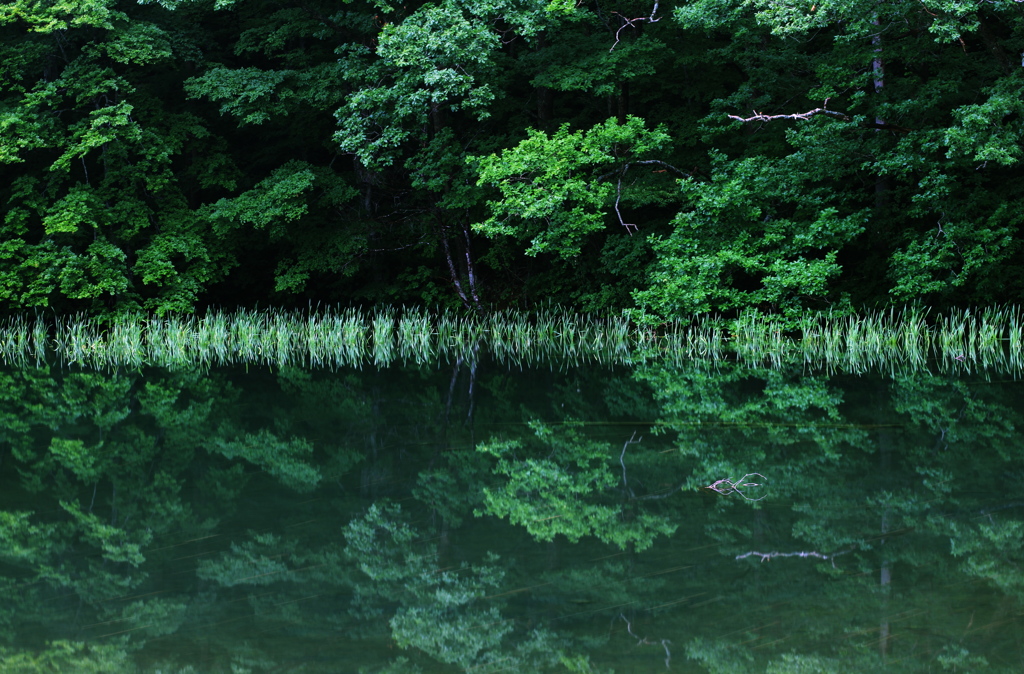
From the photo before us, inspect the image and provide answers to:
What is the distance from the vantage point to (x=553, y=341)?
1385cm

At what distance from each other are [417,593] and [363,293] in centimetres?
1494

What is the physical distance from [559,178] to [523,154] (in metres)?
0.63

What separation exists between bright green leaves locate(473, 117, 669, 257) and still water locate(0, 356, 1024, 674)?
21.2ft

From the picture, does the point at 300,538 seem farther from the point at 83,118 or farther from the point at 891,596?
the point at 83,118

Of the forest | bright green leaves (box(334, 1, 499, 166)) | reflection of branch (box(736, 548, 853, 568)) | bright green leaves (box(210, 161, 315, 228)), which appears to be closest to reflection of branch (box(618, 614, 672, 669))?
reflection of branch (box(736, 548, 853, 568))

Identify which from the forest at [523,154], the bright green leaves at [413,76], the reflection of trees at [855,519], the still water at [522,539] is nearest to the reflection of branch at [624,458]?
the still water at [522,539]

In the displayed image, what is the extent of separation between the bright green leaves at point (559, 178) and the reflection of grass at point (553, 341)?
5.19 feet

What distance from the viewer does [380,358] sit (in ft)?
39.6

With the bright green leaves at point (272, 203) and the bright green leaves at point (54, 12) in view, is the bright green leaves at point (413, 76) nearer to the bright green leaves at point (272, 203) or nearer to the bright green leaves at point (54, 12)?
the bright green leaves at point (272, 203)

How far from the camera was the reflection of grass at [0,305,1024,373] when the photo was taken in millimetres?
11156

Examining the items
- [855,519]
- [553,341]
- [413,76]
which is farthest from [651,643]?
[413,76]

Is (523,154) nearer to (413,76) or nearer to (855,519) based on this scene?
(413,76)

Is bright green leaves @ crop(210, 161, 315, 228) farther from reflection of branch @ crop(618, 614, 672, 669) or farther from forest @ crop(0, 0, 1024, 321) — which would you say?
reflection of branch @ crop(618, 614, 672, 669)

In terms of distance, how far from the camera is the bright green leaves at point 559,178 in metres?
13.4
